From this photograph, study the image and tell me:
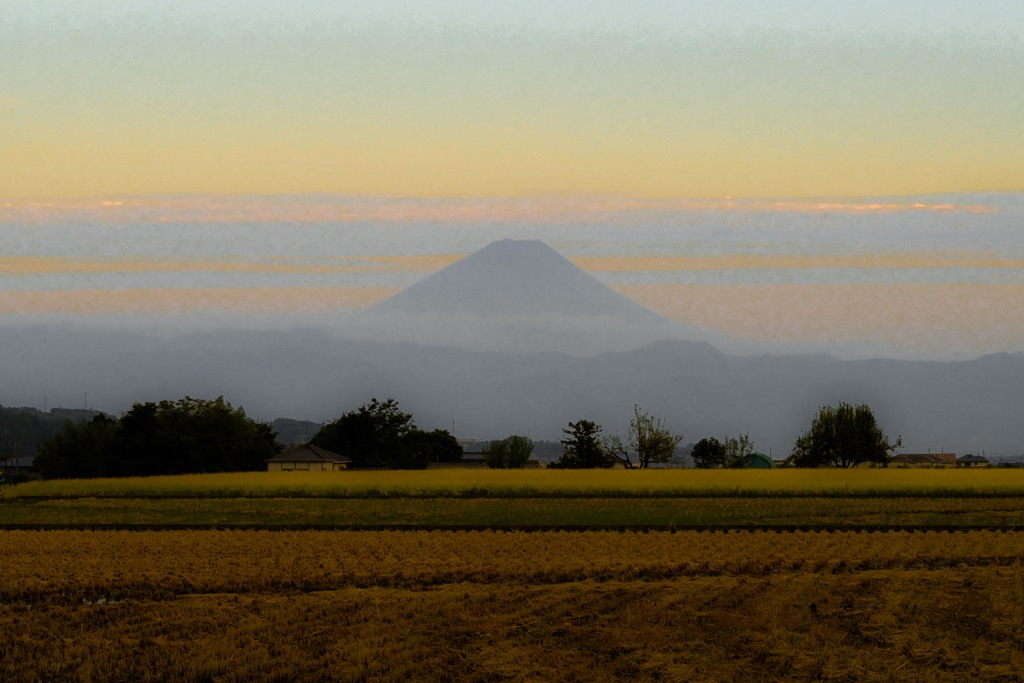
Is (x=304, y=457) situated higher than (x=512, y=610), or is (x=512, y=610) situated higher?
(x=304, y=457)

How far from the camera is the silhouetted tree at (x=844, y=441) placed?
122312 millimetres

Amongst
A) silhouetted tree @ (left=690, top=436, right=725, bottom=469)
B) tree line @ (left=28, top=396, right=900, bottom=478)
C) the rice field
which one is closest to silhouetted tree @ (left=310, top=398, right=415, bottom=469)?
tree line @ (left=28, top=396, right=900, bottom=478)

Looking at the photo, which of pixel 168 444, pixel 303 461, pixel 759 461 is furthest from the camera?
pixel 759 461

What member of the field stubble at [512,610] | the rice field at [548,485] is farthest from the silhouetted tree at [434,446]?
the field stubble at [512,610]

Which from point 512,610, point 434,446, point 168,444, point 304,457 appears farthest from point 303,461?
point 512,610

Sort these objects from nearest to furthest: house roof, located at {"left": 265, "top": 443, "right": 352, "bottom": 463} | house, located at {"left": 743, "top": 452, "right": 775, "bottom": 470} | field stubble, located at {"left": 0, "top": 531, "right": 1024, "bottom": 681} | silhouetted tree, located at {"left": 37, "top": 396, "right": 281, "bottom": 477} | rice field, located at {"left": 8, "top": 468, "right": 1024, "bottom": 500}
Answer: field stubble, located at {"left": 0, "top": 531, "right": 1024, "bottom": 681}
rice field, located at {"left": 8, "top": 468, "right": 1024, "bottom": 500}
silhouetted tree, located at {"left": 37, "top": 396, "right": 281, "bottom": 477}
house roof, located at {"left": 265, "top": 443, "right": 352, "bottom": 463}
house, located at {"left": 743, "top": 452, "right": 775, "bottom": 470}

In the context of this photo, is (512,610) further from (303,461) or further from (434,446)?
(434,446)

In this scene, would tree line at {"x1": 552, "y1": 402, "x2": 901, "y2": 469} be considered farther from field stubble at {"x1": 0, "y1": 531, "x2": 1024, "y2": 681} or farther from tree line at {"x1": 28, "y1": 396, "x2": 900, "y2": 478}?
field stubble at {"x1": 0, "y1": 531, "x2": 1024, "y2": 681}

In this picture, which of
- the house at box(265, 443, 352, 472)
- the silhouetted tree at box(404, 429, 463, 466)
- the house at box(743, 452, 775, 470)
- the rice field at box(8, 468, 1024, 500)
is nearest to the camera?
the rice field at box(8, 468, 1024, 500)

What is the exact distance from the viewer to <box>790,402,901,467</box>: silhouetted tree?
122312mm

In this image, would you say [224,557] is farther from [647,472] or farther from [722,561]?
[647,472]

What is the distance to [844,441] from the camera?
12288 cm

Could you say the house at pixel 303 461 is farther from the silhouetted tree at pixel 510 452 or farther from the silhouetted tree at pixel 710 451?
the silhouetted tree at pixel 710 451

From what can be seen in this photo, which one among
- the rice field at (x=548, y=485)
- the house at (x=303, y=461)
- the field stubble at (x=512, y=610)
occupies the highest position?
the house at (x=303, y=461)
